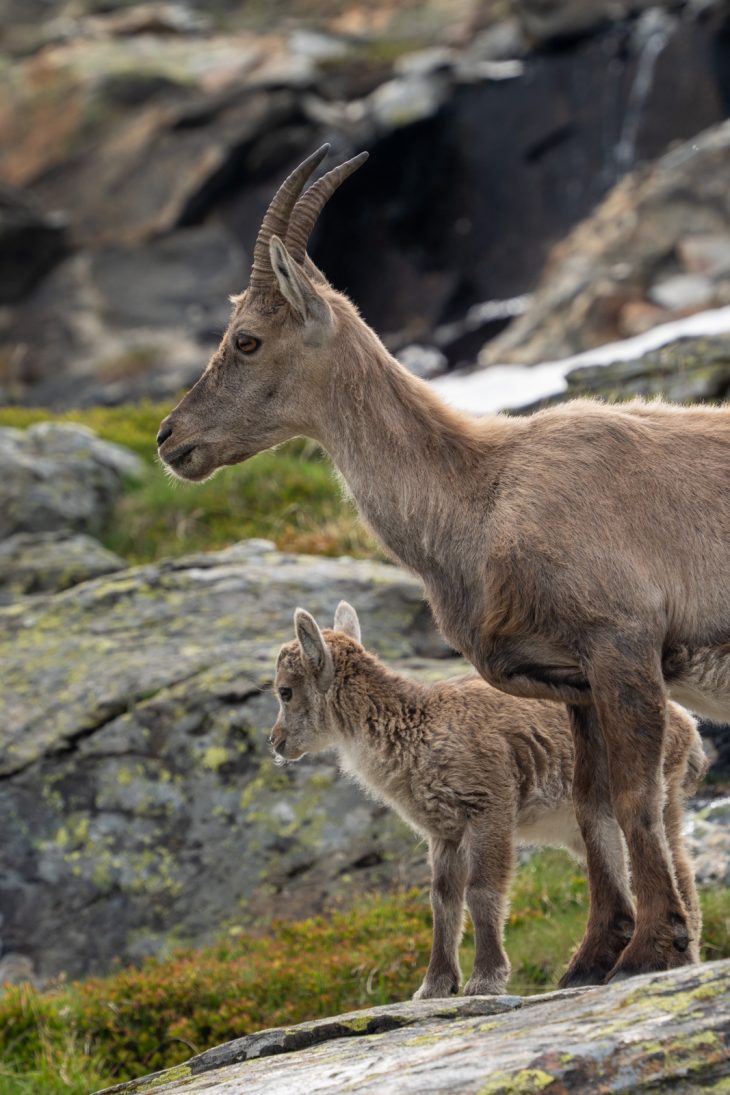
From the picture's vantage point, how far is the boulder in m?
24.5

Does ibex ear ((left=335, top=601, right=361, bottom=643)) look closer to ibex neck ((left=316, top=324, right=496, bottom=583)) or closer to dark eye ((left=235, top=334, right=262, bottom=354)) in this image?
ibex neck ((left=316, top=324, right=496, bottom=583))

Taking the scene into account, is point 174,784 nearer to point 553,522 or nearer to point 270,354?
point 270,354

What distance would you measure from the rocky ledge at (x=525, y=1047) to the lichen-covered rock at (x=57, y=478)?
11323mm

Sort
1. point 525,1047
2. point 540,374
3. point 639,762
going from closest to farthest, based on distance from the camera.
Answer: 1. point 525,1047
2. point 639,762
3. point 540,374

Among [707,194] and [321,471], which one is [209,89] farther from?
[321,471]

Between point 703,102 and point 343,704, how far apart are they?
2712 cm

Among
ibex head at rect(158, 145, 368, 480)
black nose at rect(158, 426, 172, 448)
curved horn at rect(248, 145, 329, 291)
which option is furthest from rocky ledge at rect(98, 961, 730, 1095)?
curved horn at rect(248, 145, 329, 291)

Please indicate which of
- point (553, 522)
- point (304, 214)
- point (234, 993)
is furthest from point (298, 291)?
point (234, 993)

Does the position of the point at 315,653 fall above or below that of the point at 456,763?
above

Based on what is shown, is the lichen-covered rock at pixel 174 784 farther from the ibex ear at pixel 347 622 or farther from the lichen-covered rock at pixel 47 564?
the lichen-covered rock at pixel 47 564

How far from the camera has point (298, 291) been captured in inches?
285

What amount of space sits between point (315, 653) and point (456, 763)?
3.85 feet

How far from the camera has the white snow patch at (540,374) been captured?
65.4 ft

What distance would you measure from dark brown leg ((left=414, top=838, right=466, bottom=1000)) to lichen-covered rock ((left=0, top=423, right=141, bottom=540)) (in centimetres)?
918
